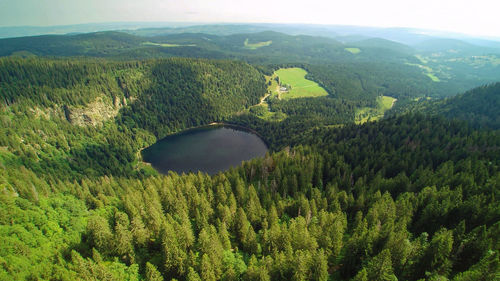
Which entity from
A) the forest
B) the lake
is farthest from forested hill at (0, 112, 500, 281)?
the lake

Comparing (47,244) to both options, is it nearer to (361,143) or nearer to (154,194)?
(154,194)

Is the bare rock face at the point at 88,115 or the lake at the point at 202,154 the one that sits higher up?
the bare rock face at the point at 88,115

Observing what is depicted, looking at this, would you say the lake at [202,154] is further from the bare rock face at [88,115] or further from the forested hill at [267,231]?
the forested hill at [267,231]

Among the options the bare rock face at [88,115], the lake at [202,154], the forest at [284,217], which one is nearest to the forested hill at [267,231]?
the forest at [284,217]

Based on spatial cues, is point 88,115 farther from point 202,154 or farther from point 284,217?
point 284,217

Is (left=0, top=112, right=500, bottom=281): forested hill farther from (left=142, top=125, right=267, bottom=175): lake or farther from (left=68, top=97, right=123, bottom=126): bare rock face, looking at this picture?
(left=68, top=97, right=123, bottom=126): bare rock face

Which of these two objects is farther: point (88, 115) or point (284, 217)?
point (88, 115)

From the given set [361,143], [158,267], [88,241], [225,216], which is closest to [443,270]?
[225,216]

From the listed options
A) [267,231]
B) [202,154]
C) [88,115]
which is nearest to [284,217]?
[267,231]

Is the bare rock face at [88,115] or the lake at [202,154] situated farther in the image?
the bare rock face at [88,115]
